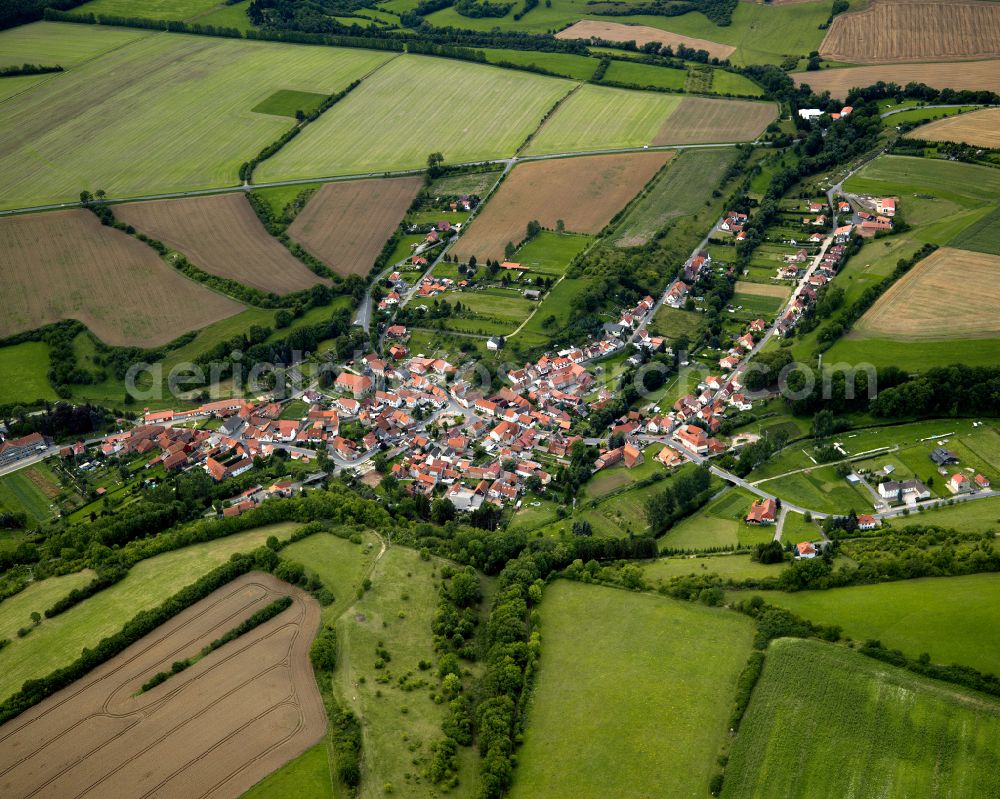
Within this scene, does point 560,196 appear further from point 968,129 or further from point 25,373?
point 25,373

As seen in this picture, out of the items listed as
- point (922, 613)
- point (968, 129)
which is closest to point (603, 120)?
point (968, 129)

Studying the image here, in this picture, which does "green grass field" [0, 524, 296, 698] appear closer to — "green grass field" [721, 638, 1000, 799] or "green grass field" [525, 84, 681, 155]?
"green grass field" [721, 638, 1000, 799]

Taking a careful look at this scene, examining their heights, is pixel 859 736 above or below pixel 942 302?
below

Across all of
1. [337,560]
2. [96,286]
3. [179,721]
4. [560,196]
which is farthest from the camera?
[560,196]

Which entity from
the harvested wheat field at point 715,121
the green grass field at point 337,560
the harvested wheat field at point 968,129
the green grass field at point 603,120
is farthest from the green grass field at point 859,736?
the green grass field at point 603,120

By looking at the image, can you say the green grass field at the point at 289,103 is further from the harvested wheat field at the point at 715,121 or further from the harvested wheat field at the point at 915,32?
the harvested wheat field at the point at 915,32

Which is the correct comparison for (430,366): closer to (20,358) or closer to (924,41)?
(20,358)
